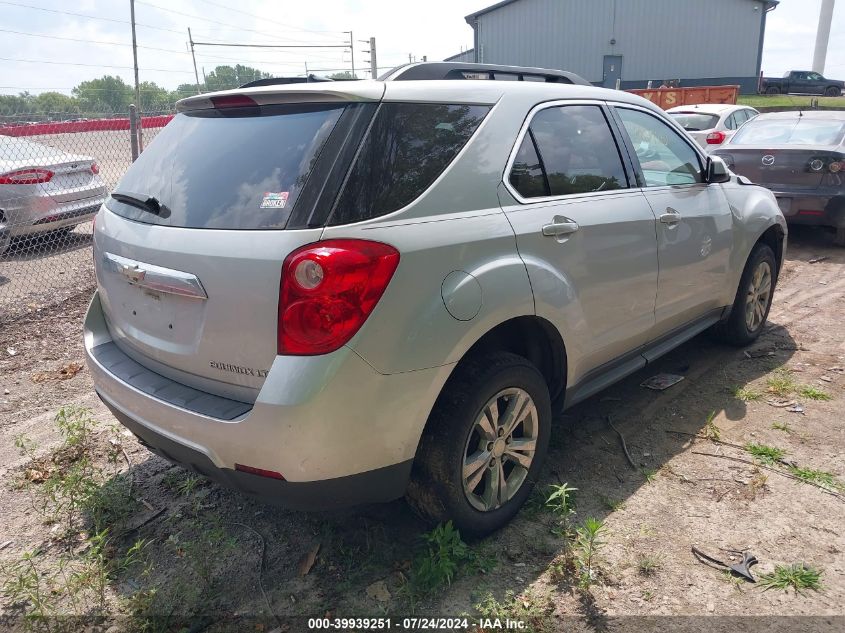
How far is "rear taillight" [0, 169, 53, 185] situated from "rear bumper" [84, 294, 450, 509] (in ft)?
20.6

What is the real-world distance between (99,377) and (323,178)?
1.37 metres

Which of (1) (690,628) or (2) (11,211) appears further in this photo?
(2) (11,211)

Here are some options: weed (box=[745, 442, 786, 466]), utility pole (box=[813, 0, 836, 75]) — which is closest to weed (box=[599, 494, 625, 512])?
weed (box=[745, 442, 786, 466])

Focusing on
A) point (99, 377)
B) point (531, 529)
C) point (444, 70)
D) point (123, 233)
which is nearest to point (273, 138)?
point (123, 233)

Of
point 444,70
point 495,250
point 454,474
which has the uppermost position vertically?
point 444,70

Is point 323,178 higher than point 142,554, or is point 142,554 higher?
point 323,178

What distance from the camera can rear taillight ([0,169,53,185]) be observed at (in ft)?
24.3

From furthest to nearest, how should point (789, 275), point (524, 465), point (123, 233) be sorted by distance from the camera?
1. point (789, 275)
2. point (524, 465)
3. point (123, 233)

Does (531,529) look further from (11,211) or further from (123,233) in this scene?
(11,211)

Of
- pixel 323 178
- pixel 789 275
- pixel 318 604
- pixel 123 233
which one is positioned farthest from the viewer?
pixel 789 275

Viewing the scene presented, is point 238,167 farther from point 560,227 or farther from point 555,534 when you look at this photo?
point 555,534

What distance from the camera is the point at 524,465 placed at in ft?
9.48

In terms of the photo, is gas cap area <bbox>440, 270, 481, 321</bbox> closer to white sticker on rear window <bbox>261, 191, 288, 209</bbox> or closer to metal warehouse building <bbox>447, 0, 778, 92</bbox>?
white sticker on rear window <bbox>261, 191, 288, 209</bbox>

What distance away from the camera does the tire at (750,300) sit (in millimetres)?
4598
